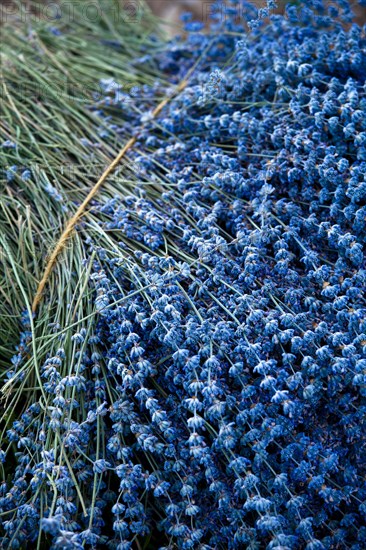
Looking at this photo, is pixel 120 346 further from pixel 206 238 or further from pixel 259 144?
pixel 259 144

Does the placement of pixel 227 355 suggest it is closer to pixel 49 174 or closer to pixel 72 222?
pixel 72 222

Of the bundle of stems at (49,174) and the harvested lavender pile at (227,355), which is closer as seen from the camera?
the harvested lavender pile at (227,355)

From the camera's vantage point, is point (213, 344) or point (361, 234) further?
point (361, 234)

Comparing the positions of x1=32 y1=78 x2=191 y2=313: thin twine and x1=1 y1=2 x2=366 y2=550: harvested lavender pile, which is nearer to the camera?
x1=1 y1=2 x2=366 y2=550: harvested lavender pile

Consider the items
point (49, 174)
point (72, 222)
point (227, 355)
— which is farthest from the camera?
point (49, 174)

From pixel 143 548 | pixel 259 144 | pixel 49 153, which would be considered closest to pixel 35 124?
pixel 49 153

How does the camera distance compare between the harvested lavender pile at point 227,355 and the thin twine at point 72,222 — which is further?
the thin twine at point 72,222

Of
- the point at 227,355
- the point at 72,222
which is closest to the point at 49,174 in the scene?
the point at 72,222

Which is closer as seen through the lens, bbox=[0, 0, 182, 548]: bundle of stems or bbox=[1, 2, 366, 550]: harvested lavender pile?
bbox=[1, 2, 366, 550]: harvested lavender pile
